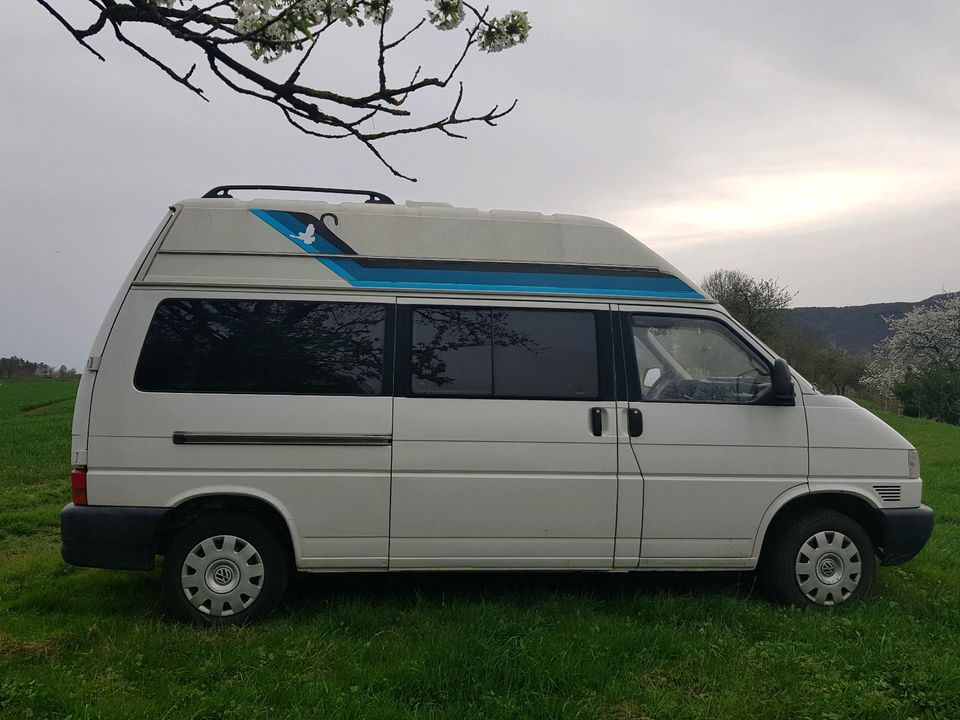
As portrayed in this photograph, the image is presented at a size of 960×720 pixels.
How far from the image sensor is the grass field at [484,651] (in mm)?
3773

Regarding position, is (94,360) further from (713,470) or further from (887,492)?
(887,492)

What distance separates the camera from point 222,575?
489 cm

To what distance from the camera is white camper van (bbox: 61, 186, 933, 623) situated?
15.9 ft

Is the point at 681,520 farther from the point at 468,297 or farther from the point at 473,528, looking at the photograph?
the point at 468,297

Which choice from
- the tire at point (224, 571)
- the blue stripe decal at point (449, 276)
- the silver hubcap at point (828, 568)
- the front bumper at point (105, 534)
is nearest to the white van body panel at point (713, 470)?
the silver hubcap at point (828, 568)

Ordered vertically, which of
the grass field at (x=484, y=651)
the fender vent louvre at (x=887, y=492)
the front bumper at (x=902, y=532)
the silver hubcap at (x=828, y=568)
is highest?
the fender vent louvre at (x=887, y=492)

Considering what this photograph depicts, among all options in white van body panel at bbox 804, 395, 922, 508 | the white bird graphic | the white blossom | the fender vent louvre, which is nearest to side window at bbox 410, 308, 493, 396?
the white bird graphic

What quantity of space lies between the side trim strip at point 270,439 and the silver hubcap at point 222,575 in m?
0.58

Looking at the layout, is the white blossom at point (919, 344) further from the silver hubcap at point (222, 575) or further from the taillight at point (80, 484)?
the taillight at point (80, 484)

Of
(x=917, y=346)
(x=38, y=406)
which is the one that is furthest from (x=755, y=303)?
(x=38, y=406)

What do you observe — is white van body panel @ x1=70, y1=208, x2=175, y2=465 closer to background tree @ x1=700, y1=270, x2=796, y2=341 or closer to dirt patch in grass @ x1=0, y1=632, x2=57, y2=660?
dirt patch in grass @ x1=0, y1=632, x2=57, y2=660

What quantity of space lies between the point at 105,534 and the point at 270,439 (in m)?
1.08

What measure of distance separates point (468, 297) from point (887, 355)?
54.9m

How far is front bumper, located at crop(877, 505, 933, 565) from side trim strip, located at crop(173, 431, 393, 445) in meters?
3.26
